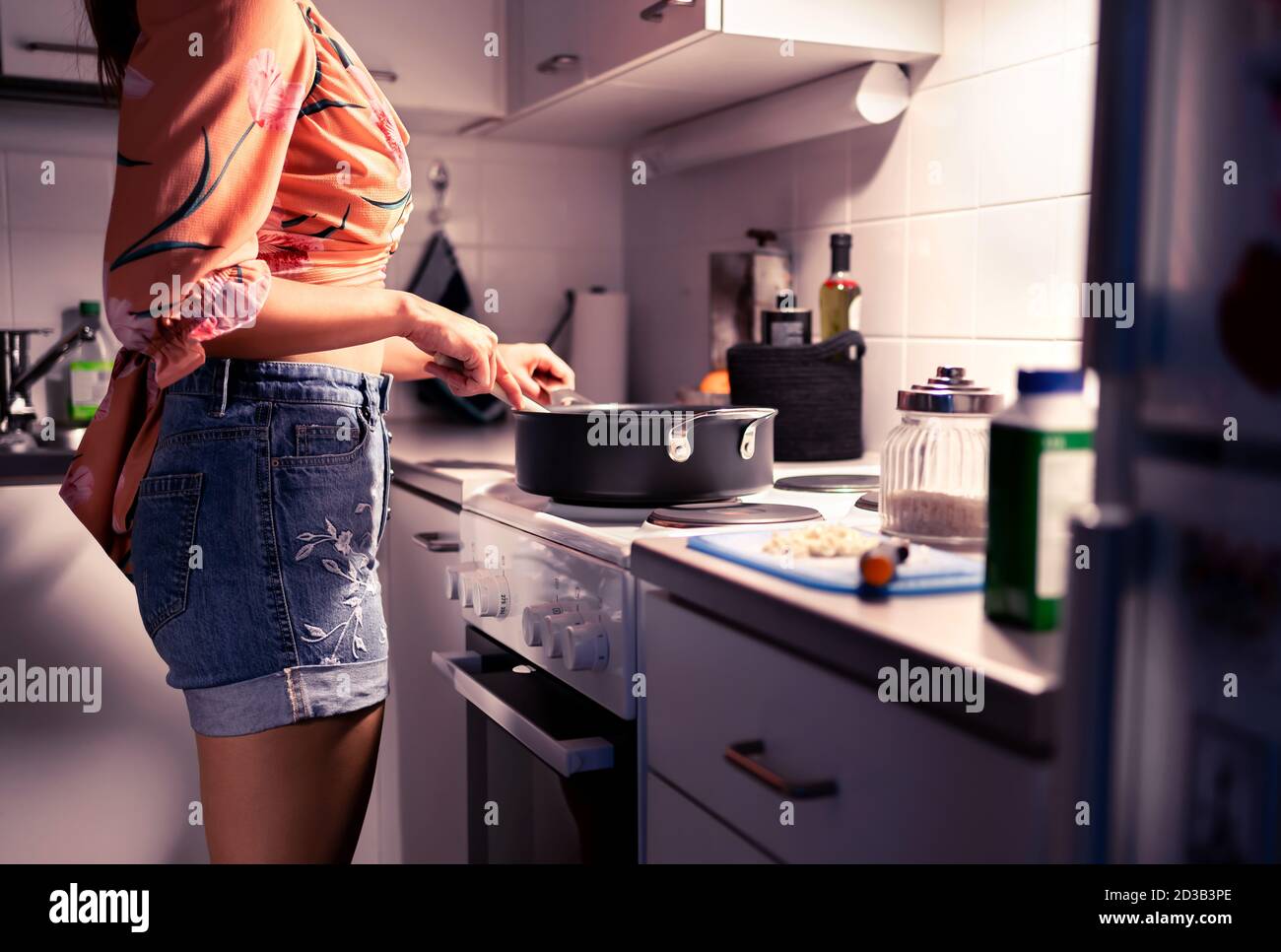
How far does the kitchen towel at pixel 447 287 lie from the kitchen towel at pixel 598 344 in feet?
0.64

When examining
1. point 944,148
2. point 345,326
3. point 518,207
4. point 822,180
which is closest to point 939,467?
point 345,326

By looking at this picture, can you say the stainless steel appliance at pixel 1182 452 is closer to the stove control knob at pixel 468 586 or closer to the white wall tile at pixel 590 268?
the stove control knob at pixel 468 586

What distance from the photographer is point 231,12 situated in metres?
0.92

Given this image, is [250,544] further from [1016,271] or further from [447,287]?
[447,287]

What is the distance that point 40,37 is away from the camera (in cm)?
183

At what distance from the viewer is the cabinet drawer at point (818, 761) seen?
63cm

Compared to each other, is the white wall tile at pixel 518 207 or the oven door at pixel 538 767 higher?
the white wall tile at pixel 518 207

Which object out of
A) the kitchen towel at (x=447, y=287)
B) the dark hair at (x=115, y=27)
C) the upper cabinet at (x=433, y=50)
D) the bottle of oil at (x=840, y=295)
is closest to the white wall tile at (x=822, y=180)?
the bottle of oil at (x=840, y=295)

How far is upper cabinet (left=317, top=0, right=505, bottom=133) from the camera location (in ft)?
6.48

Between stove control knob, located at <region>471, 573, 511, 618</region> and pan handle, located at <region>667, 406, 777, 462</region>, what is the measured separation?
0.95 ft

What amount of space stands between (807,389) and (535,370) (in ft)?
1.40

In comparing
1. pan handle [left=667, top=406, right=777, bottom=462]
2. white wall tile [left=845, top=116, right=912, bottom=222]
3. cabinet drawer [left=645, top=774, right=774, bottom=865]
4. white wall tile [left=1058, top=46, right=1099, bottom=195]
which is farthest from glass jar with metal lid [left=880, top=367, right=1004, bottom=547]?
white wall tile [left=845, top=116, right=912, bottom=222]
